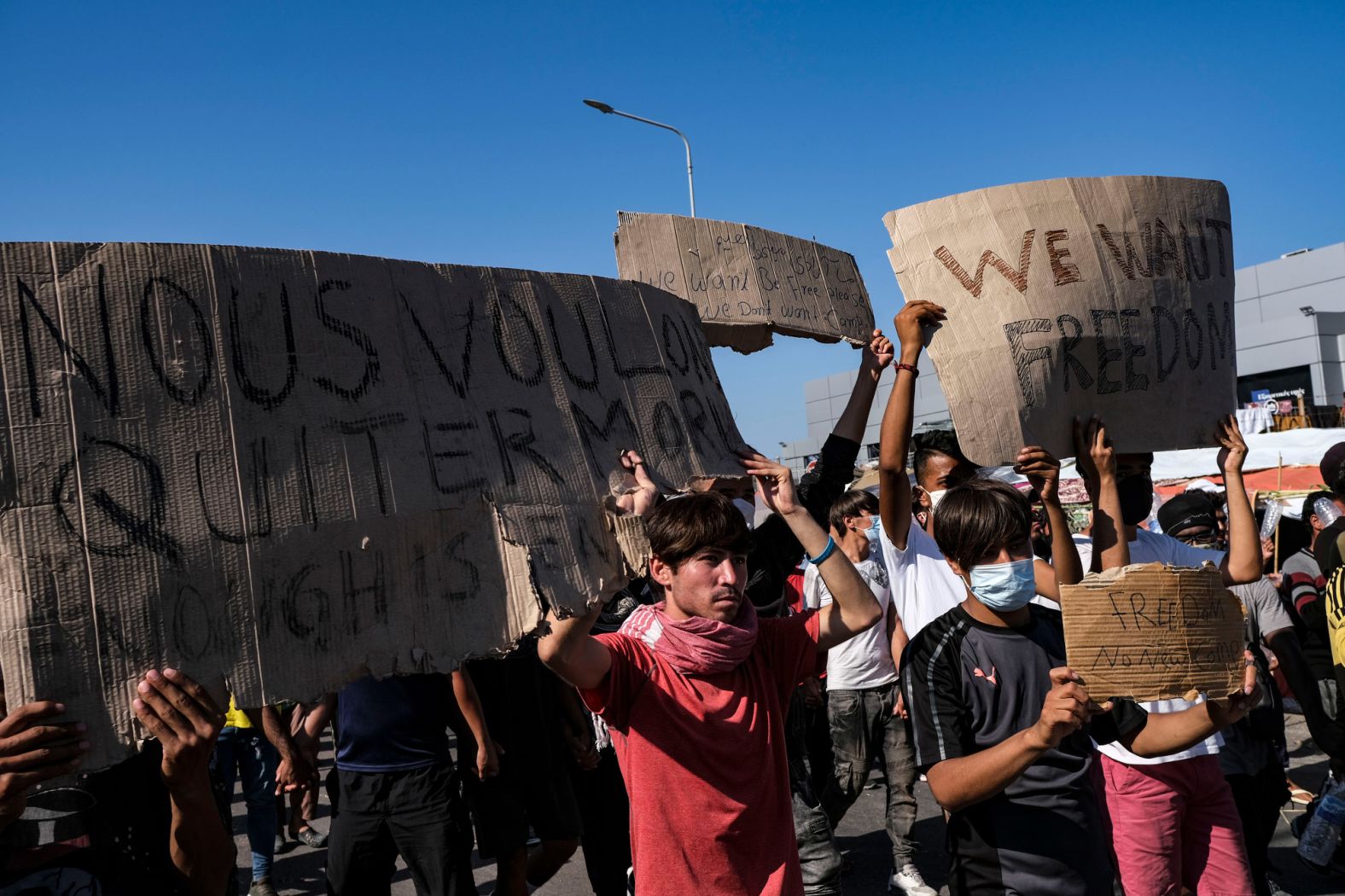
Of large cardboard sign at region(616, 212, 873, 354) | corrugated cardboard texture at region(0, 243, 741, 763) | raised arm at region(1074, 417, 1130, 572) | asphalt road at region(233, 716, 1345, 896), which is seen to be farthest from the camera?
asphalt road at region(233, 716, 1345, 896)

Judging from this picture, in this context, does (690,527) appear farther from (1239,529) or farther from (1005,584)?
(1239,529)

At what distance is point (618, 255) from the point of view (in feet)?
13.3

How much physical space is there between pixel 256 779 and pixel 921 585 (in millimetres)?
4440

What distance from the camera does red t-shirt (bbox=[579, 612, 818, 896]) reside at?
2863 mm

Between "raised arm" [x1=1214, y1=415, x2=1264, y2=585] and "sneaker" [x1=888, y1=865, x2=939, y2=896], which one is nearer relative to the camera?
"raised arm" [x1=1214, y1=415, x2=1264, y2=585]

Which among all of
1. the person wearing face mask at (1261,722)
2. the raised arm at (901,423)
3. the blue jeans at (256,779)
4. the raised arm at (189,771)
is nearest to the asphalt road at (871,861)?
the blue jeans at (256,779)

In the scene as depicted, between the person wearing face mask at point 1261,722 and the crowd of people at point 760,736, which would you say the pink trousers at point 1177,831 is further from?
the person wearing face mask at point 1261,722

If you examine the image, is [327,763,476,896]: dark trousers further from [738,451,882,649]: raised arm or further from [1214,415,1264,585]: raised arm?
[1214,415,1264,585]: raised arm

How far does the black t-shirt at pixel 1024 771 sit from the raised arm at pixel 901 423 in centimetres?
70

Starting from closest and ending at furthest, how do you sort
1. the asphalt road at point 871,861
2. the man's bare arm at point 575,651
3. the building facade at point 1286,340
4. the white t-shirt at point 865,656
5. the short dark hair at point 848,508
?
1. the man's bare arm at point 575,651
2. the asphalt road at point 871,861
3. the white t-shirt at point 865,656
4. the short dark hair at point 848,508
5. the building facade at point 1286,340

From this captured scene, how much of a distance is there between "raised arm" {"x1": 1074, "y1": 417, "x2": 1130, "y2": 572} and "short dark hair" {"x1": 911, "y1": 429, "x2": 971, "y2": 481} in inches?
50.4

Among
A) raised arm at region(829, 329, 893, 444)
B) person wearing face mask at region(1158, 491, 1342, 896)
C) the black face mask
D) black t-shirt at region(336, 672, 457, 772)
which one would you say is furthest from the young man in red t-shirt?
person wearing face mask at region(1158, 491, 1342, 896)

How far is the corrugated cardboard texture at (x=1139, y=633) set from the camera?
2498 millimetres

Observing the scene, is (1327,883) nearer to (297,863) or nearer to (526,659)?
(526,659)
